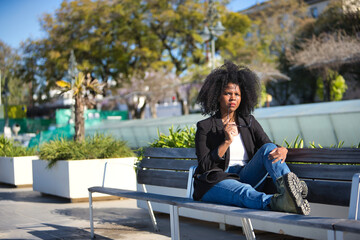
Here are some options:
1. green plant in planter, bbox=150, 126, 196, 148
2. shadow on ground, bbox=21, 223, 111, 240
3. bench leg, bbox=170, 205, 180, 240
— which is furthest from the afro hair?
green plant in planter, bbox=150, 126, 196, 148

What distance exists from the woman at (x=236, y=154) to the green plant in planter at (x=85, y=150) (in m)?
5.22

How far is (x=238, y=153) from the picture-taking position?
471cm

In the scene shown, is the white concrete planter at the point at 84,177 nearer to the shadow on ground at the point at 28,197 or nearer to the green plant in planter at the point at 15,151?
the shadow on ground at the point at 28,197

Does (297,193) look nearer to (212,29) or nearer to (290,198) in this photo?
(290,198)

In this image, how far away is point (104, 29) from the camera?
152 feet

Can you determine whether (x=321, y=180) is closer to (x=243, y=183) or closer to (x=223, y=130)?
(x=243, y=183)

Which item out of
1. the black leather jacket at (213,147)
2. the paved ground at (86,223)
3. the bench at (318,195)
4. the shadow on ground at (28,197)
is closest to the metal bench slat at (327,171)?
the bench at (318,195)

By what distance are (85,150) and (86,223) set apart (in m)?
2.88

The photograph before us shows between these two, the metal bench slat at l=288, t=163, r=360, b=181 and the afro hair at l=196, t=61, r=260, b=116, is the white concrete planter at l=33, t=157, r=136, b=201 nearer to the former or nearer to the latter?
the afro hair at l=196, t=61, r=260, b=116

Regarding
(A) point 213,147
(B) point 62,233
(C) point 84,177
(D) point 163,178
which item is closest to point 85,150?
(C) point 84,177

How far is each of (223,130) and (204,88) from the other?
495 millimetres

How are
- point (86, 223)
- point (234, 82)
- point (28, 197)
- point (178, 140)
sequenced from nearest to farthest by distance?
point (234, 82) < point (86, 223) < point (178, 140) < point (28, 197)

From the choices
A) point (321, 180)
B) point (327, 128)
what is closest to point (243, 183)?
point (321, 180)

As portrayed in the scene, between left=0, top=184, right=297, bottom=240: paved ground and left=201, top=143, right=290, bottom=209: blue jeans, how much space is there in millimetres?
1550
